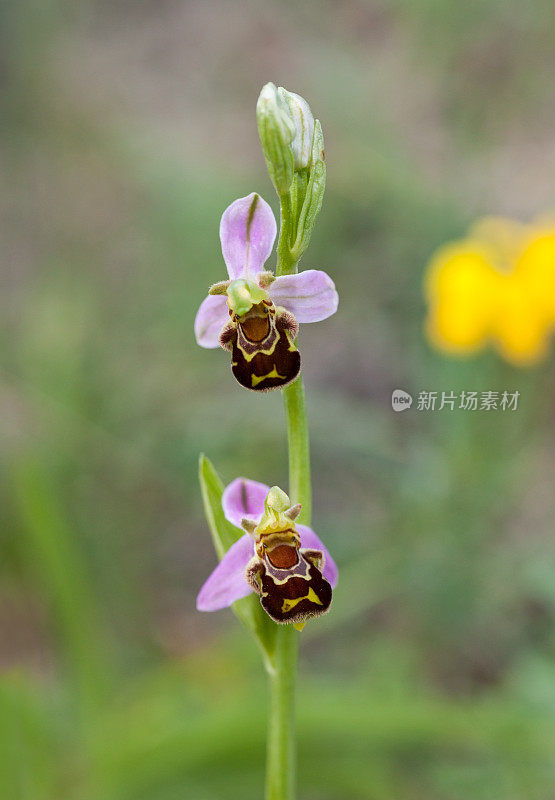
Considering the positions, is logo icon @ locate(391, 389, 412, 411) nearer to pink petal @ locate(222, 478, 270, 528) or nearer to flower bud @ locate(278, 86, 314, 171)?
pink petal @ locate(222, 478, 270, 528)

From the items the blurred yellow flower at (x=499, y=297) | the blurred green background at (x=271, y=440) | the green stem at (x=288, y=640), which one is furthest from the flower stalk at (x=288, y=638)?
the blurred yellow flower at (x=499, y=297)

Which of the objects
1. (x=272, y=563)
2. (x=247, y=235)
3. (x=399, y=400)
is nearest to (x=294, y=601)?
(x=272, y=563)

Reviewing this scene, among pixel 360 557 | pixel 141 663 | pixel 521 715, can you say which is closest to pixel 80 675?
pixel 141 663

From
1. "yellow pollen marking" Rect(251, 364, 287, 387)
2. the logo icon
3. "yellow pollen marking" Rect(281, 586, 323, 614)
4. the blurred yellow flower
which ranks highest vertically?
the blurred yellow flower

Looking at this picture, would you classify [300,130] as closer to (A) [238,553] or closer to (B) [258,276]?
(B) [258,276]

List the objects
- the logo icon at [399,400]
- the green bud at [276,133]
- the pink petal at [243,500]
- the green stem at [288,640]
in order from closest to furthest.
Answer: the green bud at [276,133], the green stem at [288,640], the pink petal at [243,500], the logo icon at [399,400]

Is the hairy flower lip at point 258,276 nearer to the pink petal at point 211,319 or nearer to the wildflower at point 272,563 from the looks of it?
the pink petal at point 211,319

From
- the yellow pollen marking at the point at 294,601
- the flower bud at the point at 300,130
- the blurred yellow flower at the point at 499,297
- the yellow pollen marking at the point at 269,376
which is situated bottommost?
the yellow pollen marking at the point at 294,601

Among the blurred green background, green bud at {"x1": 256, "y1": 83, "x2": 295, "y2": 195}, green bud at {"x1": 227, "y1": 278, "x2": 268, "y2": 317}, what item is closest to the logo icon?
the blurred green background

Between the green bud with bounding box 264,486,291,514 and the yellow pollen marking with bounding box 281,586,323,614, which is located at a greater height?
the green bud with bounding box 264,486,291,514
